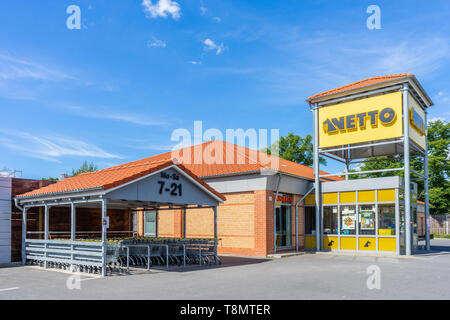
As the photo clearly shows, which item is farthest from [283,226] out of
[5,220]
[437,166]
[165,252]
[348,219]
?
[437,166]

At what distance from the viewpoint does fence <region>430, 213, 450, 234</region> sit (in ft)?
140

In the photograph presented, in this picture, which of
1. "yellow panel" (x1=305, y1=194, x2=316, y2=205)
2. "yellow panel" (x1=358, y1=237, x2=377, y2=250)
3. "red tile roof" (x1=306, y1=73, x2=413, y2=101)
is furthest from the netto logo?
"yellow panel" (x1=358, y1=237, x2=377, y2=250)

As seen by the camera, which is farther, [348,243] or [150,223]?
[150,223]

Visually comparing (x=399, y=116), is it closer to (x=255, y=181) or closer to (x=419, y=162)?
(x=255, y=181)

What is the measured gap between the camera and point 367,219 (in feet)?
66.0

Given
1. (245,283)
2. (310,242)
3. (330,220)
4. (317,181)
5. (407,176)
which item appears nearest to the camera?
(245,283)

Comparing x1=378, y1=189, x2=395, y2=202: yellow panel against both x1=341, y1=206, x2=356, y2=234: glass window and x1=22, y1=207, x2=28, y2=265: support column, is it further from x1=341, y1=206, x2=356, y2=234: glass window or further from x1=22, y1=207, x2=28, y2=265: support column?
x1=22, y1=207, x2=28, y2=265: support column

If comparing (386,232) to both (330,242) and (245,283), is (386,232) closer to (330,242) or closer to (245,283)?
(330,242)

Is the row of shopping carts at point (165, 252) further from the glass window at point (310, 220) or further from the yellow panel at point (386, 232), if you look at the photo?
the yellow panel at point (386, 232)

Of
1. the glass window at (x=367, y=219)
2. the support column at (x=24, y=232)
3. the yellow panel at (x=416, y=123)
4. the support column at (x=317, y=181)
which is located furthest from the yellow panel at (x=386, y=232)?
the support column at (x=24, y=232)

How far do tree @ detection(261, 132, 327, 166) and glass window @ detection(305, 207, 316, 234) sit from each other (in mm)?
24506

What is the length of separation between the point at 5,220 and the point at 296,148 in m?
35.9

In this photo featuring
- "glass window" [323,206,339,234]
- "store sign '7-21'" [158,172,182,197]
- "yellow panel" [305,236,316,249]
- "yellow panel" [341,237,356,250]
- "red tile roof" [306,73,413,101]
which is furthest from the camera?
"yellow panel" [305,236,316,249]
